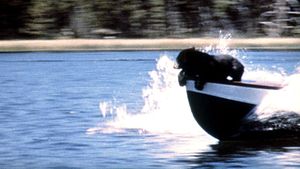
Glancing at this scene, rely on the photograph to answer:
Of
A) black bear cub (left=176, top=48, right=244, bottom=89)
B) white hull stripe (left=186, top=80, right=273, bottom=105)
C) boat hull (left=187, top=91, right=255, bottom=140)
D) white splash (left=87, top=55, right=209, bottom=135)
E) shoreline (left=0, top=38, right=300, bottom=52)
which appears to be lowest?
shoreline (left=0, top=38, right=300, bottom=52)

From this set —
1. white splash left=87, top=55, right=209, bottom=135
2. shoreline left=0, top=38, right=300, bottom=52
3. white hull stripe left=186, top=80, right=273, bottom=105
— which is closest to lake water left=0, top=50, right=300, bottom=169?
white splash left=87, top=55, right=209, bottom=135

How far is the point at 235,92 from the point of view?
46.2ft

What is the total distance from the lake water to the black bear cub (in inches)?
34.5

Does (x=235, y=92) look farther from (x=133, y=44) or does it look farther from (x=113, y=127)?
(x=133, y=44)

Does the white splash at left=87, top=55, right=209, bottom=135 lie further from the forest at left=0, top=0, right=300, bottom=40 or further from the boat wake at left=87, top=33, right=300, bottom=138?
the forest at left=0, top=0, right=300, bottom=40

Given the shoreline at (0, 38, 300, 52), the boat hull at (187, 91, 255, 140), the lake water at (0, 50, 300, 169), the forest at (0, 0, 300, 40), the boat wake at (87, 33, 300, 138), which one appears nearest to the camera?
the lake water at (0, 50, 300, 169)

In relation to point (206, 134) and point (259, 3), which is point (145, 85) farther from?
point (259, 3)

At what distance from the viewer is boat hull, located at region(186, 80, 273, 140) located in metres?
14.1

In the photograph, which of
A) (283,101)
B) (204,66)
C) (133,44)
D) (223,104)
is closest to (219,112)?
(223,104)

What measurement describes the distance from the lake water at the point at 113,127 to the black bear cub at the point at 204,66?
877mm

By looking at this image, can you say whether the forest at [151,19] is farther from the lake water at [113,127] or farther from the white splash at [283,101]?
the white splash at [283,101]

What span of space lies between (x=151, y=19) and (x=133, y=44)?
104 inches

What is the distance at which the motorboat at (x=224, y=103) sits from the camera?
1407cm

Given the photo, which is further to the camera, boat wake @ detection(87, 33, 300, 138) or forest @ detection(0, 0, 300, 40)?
forest @ detection(0, 0, 300, 40)
